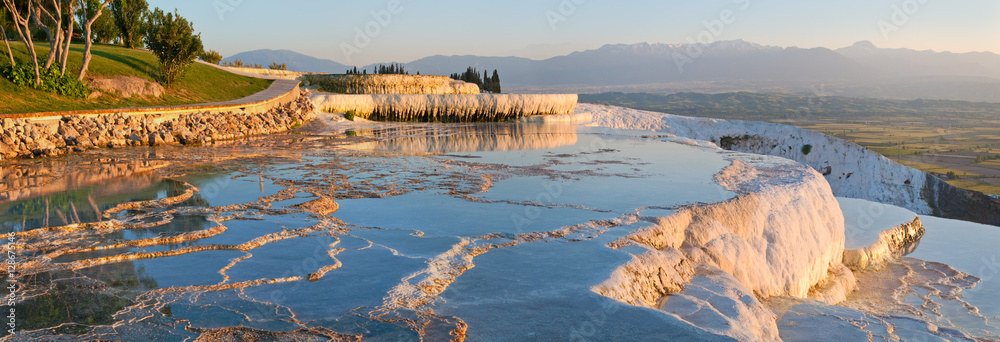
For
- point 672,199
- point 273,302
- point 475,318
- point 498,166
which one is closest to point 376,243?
point 273,302

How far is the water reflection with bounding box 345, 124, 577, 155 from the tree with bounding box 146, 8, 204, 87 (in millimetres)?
7567

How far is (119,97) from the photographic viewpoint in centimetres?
1866

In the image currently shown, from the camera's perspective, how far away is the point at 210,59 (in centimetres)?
3734

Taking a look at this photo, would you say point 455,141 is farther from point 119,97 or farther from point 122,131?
point 119,97

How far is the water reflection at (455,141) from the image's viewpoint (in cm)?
1491

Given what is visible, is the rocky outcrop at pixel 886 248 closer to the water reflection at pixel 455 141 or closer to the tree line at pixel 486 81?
the water reflection at pixel 455 141

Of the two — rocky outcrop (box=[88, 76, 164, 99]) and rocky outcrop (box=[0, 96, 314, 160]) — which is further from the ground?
rocky outcrop (box=[88, 76, 164, 99])

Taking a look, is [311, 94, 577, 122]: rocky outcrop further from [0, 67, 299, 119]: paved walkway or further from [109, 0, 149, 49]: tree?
[109, 0, 149, 49]: tree

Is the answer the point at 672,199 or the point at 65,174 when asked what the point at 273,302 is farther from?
the point at 65,174

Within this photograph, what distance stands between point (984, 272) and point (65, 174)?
17.4 meters

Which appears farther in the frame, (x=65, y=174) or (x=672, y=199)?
(x=65, y=174)

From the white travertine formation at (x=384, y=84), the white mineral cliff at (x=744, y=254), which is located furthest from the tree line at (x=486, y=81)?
the white mineral cliff at (x=744, y=254)

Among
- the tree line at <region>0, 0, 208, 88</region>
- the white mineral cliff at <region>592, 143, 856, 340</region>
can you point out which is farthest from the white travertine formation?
the white mineral cliff at <region>592, 143, 856, 340</region>

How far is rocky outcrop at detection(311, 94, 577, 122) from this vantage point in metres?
24.9
